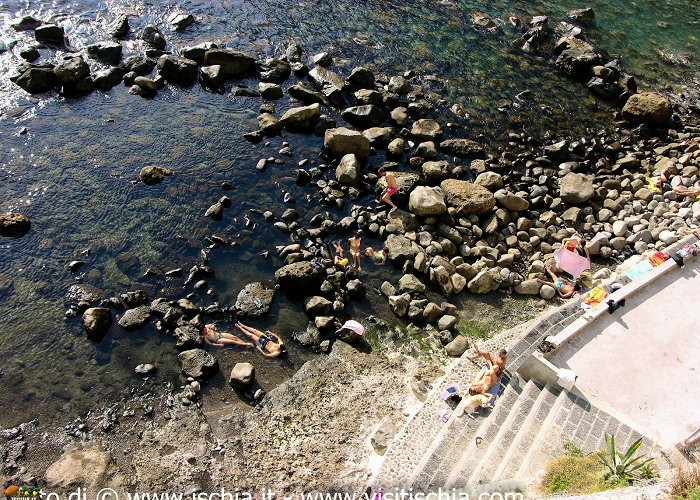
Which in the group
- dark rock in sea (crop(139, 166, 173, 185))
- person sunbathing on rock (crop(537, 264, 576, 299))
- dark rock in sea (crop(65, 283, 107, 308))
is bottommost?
dark rock in sea (crop(65, 283, 107, 308))

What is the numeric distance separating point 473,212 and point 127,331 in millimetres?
14823

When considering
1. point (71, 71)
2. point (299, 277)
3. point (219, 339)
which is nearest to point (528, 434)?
point (299, 277)

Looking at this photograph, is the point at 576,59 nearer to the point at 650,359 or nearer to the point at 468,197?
the point at 468,197

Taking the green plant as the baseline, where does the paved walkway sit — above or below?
below

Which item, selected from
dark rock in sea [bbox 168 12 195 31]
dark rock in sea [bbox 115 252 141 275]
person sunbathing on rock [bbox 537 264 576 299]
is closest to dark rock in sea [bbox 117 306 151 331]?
dark rock in sea [bbox 115 252 141 275]

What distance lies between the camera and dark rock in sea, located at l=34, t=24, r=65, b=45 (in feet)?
97.1

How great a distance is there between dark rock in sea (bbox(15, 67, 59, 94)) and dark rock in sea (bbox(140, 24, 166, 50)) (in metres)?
5.81

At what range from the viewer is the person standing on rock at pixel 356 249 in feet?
69.5

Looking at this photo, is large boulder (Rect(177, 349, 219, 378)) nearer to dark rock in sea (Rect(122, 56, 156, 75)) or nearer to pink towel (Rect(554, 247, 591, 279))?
pink towel (Rect(554, 247, 591, 279))

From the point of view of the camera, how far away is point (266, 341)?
18281mm

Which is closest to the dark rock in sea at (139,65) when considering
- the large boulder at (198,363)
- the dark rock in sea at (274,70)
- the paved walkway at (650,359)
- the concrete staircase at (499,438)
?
the dark rock in sea at (274,70)

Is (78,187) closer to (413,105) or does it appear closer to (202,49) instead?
(202,49)

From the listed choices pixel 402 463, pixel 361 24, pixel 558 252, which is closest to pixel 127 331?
pixel 402 463

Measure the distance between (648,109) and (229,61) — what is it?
2374 cm
